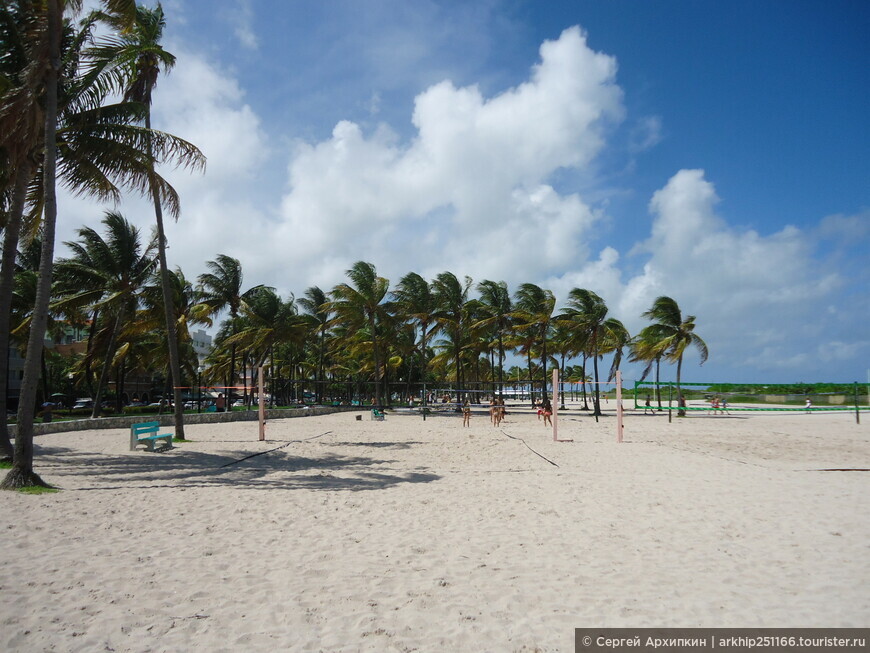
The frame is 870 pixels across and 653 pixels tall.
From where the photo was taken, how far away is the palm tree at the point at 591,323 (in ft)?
107

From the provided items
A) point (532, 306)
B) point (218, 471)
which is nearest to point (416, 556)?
point (218, 471)

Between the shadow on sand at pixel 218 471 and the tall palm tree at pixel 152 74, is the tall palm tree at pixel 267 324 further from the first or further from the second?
the shadow on sand at pixel 218 471

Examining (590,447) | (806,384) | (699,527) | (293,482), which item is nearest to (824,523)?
(699,527)

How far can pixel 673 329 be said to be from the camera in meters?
32.1

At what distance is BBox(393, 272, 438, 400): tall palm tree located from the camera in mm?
33688

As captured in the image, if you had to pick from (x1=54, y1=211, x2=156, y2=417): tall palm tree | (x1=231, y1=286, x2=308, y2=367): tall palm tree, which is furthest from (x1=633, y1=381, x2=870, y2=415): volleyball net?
(x1=54, y1=211, x2=156, y2=417): tall palm tree

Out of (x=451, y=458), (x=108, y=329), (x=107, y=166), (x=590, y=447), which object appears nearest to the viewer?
(x=107, y=166)

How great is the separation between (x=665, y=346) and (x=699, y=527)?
92.8ft

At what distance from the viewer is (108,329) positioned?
76.7 feet

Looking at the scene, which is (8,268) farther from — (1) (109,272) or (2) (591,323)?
(2) (591,323)

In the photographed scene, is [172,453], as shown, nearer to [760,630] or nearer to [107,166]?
[107,166]

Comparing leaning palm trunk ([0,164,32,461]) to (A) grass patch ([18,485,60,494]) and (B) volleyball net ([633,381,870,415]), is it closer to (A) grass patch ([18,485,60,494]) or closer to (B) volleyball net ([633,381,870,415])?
(A) grass patch ([18,485,60,494])

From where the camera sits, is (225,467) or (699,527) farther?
(225,467)

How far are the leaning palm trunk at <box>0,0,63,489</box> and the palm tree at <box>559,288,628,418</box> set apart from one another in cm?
2735
